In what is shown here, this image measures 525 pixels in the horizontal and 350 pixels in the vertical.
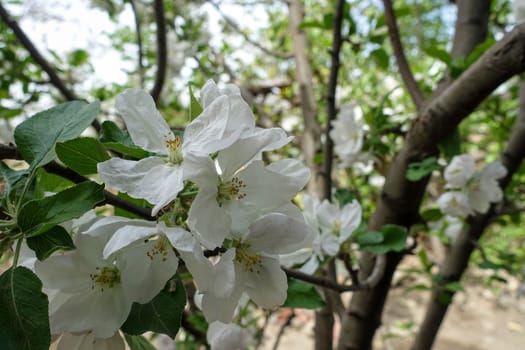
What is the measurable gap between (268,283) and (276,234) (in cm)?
7

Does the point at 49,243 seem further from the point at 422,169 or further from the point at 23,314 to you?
the point at 422,169

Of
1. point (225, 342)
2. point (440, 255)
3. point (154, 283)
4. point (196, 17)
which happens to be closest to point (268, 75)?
point (196, 17)

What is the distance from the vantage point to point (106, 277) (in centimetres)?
44

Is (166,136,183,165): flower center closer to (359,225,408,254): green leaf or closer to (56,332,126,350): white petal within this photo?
(56,332,126,350): white petal

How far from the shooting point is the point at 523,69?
0.74 metres

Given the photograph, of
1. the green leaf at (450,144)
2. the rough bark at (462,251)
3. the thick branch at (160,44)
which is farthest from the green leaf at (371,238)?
the thick branch at (160,44)

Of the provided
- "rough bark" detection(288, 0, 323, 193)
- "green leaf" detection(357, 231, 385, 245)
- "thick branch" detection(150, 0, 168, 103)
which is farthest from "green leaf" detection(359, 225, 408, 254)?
"thick branch" detection(150, 0, 168, 103)

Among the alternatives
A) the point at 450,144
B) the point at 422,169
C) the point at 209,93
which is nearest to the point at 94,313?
the point at 209,93

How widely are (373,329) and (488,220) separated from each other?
0.64 m

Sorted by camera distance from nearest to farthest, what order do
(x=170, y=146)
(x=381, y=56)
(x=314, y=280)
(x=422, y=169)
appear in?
(x=170, y=146) < (x=314, y=280) < (x=422, y=169) < (x=381, y=56)

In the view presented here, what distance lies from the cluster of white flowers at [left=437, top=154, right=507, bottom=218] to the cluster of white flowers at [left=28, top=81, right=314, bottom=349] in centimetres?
69

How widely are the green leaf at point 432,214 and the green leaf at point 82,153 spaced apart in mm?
904

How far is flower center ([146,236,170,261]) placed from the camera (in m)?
0.41

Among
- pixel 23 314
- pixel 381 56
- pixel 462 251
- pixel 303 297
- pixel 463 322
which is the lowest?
pixel 463 322
